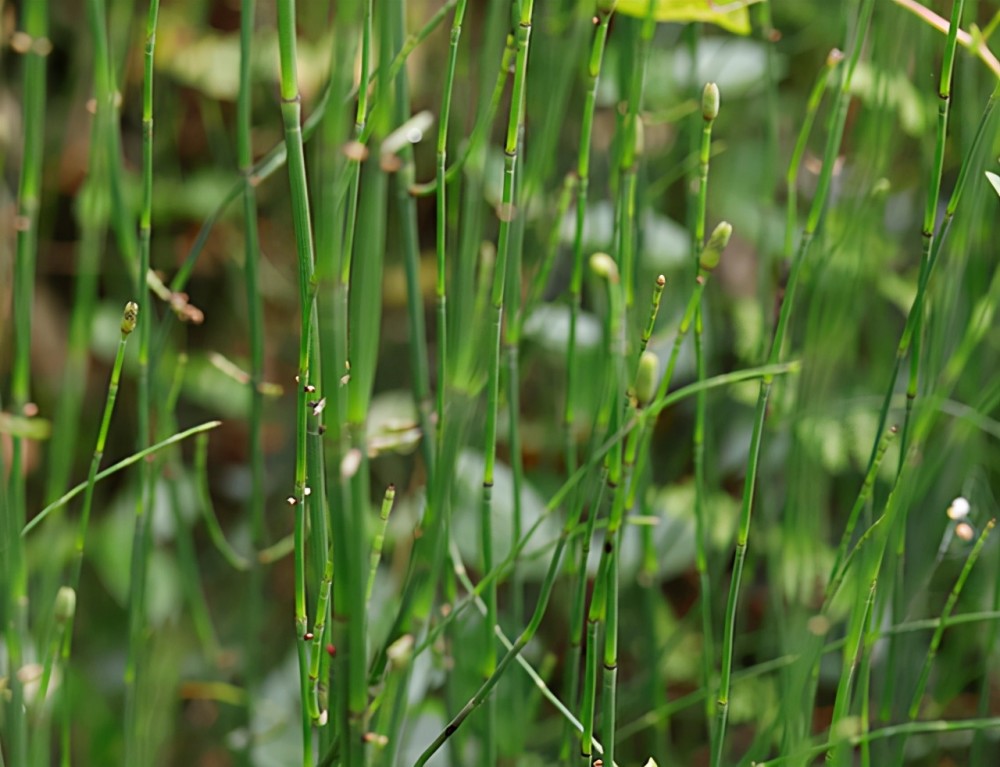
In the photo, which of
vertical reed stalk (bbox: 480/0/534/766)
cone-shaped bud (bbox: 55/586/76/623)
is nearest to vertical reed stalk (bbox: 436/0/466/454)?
vertical reed stalk (bbox: 480/0/534/766)

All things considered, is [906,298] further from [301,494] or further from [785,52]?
[301,494]

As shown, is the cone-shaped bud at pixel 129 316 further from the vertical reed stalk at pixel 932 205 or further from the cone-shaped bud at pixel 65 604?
the vertical reed stalk at pixel 932 205

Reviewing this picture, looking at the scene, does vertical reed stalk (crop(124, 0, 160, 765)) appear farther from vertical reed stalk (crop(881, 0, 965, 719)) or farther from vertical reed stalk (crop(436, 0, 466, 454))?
vertical reed stalk (crop(881, 0, 965, 719))

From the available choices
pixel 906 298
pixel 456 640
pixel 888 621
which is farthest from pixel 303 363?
pixel 906 298

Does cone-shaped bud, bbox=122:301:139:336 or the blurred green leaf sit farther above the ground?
the blurred green leaf

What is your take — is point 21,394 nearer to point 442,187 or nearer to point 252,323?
point 252,323

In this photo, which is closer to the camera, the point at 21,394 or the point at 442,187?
the point at 442,187

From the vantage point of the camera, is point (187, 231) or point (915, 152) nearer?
point (915, 152)

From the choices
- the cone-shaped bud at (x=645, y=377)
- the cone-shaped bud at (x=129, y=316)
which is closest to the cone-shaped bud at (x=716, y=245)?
the cone-shaped bud at (x=645, y=377)

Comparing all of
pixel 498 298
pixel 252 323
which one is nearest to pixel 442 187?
pixel 498 298

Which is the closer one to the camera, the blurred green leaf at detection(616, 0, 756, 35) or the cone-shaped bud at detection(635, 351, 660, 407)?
the cone-shaped bud at detection(635, 351, 660, 407)

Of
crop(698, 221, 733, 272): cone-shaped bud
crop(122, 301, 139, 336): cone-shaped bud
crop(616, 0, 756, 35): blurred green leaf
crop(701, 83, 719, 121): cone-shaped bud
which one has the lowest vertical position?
crop(122, 301, 139, 336): cone-shaped bud
